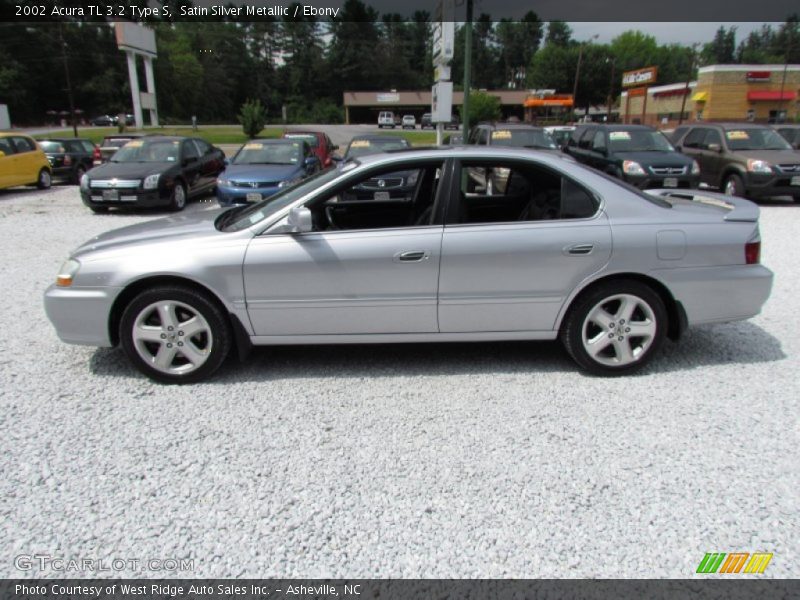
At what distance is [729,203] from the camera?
14.1ft

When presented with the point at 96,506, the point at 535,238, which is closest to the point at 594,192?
the point at 535,238

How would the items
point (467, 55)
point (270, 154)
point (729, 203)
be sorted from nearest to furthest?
point (729, 203) → point (270, 154) → point (467, 55)

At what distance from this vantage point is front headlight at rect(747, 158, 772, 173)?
11750 mm

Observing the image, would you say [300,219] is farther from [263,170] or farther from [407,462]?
[263,170]

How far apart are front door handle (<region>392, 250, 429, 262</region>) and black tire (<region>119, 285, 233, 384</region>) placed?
1244 millimetres

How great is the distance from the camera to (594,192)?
151 inches

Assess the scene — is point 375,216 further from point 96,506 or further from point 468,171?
point 96,506

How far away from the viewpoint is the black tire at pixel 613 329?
3.80 metres

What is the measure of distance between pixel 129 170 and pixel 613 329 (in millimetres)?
10943

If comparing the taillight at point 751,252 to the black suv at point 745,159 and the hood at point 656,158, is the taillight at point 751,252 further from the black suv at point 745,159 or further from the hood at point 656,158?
the black suv at point 745,159

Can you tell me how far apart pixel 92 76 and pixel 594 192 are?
91.8 metres

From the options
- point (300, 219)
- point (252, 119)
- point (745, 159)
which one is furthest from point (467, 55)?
point (252, 119)

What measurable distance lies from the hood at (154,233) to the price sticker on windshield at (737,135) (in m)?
12.9

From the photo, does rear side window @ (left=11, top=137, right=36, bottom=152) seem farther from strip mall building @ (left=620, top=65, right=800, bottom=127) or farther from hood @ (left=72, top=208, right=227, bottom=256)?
strip mall building @ (left=620, top=65, right=800, bottom=127)
